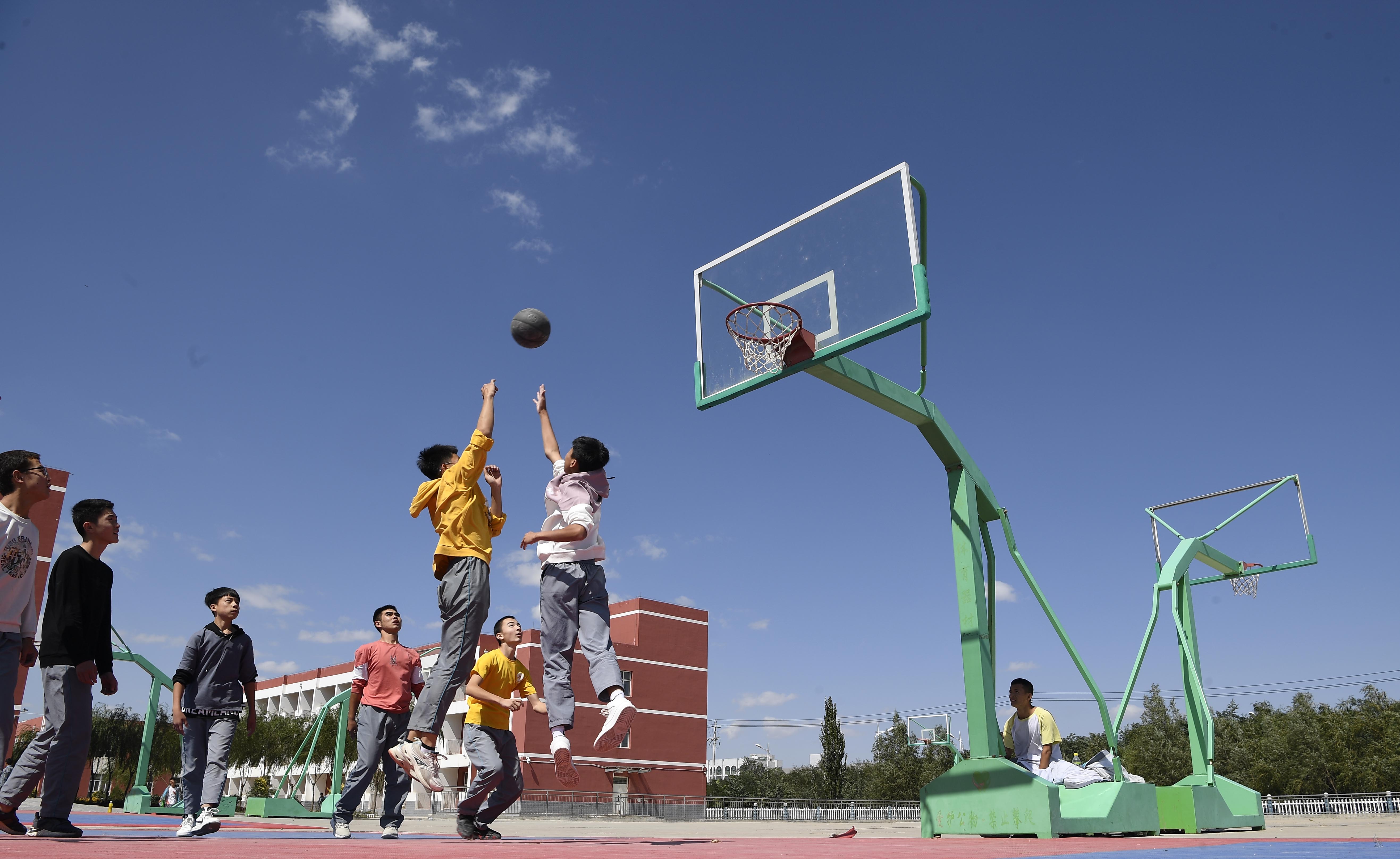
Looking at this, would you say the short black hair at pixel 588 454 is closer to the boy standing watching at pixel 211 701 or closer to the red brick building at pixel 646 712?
the boy standing watching at pixel 211 701

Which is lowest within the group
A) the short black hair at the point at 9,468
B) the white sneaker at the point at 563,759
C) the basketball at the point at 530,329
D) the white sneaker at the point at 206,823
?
the white sneaker at the point at 206,823

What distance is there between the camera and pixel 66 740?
4.55 meters

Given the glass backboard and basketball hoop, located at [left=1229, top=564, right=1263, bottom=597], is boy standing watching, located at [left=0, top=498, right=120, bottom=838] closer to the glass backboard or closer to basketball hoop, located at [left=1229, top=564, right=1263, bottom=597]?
the glass backboard

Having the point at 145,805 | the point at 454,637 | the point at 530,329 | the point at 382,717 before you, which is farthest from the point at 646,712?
the point at 454,637

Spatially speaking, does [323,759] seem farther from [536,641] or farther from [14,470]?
[14,470]

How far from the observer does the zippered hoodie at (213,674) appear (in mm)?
5949

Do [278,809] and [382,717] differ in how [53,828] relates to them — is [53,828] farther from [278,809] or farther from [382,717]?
[278,809]

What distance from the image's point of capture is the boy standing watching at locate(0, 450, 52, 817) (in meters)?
4.38

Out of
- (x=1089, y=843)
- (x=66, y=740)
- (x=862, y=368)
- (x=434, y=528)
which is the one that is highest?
(x=862, y=368)

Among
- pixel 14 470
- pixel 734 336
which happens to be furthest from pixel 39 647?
pixel 734 336

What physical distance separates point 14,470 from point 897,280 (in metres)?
6.90

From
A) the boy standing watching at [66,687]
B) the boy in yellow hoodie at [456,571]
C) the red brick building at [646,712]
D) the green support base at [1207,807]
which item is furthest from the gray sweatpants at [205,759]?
the red brick building at [646,712]

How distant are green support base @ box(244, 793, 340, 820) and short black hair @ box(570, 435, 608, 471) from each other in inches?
430

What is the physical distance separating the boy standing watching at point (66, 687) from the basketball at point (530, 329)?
2900 millimetres
